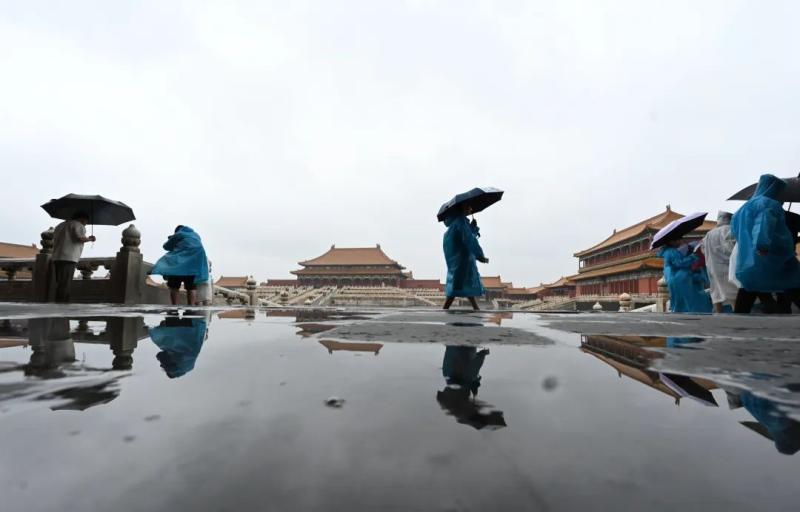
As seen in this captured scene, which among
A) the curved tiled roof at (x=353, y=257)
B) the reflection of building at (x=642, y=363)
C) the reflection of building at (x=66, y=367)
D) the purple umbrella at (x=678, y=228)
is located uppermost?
the curved tiled roof at (x=353, y=257)

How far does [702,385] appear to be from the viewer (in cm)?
91

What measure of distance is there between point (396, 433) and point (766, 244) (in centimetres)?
432

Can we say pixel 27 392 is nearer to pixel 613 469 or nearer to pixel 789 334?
pixel 613 469

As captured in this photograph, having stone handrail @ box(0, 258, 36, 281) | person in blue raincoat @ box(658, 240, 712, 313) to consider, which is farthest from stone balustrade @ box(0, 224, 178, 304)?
person in blue raincoat @ box(658, 240, 712, 313)

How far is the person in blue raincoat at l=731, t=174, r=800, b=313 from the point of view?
11.4 feet

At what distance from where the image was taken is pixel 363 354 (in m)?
1.35

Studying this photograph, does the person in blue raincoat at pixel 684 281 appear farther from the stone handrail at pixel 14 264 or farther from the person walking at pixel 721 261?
the stone handrail at pixel 14 264

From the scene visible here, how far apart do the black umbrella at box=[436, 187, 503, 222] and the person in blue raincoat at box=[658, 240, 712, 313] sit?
248 centimetres

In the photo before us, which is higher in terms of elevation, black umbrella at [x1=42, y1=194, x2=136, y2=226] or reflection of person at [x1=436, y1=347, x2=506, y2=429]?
black umbrella at [x1=42, y1=194, x2=136, y2=226]

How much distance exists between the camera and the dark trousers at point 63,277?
17.9 feet

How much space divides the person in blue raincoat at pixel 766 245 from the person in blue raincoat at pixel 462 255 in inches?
97.4

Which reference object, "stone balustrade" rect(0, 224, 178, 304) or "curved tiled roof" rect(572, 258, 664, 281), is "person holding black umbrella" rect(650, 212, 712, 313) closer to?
"stone balustrade" rect(0, 224, 178, 304)

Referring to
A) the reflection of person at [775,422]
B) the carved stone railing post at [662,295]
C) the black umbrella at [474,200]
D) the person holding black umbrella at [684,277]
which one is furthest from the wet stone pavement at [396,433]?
the carved stone railing post at [662,295]

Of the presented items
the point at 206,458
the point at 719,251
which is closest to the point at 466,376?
the point at 206,458
